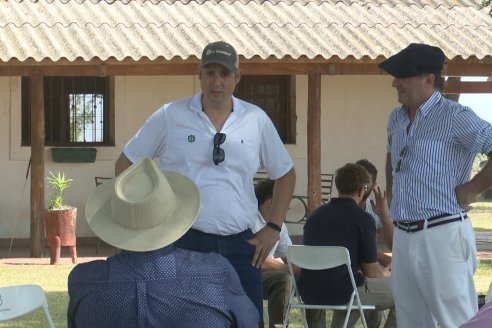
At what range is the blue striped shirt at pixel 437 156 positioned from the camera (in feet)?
17.0

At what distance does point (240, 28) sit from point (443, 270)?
932 centimetres

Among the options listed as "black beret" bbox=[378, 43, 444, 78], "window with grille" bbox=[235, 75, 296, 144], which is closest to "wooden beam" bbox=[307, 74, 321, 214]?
"window with grille" bbox=[235, 75, 296, 144]

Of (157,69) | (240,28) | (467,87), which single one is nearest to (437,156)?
(157,69)

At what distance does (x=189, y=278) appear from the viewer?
12.4 ft

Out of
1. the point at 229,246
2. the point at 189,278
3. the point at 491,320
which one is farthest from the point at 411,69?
the point at 491,320

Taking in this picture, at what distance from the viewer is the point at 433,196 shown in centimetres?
521

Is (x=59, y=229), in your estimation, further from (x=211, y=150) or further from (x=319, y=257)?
(x=211, y=150)

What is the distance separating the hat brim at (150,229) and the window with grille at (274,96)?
11976 millimetres

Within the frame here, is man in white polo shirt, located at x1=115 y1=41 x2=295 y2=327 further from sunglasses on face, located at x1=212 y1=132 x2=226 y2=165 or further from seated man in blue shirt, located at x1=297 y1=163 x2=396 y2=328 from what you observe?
seated man in blue shirt, located at x1=297 y1=163 x2=396 y2=328

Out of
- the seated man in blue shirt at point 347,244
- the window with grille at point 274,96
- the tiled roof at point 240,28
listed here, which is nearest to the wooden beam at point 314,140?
the tiled roof at point 240,28

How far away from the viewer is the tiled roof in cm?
1311

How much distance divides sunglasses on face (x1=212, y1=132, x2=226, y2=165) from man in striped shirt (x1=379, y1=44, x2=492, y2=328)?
87 centimetres

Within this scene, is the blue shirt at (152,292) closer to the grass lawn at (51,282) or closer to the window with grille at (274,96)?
the grass lawn at (51,282)

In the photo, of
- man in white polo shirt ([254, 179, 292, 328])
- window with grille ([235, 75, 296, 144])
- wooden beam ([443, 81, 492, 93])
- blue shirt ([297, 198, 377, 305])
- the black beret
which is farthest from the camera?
wooden beam ([443, 81, 492, 93])
